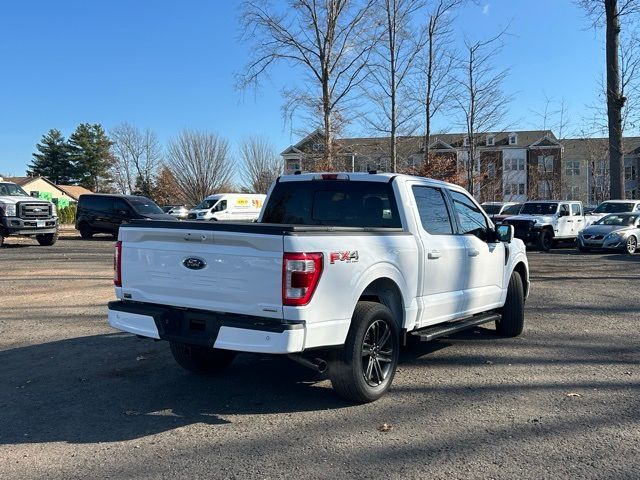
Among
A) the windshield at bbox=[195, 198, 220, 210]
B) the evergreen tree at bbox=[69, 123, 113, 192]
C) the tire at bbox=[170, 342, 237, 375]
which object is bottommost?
the tire at bbox=[170, 342, 237, 375]

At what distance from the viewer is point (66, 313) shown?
866 centimetres

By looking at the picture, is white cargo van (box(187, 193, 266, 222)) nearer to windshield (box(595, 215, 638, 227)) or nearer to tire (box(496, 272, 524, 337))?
windshield (box(595, 215, 638, 227))

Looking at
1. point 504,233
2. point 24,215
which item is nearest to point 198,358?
point 504,233

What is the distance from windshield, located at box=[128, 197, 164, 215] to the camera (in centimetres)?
2536

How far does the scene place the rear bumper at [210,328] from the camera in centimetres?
399

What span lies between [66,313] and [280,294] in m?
5.89

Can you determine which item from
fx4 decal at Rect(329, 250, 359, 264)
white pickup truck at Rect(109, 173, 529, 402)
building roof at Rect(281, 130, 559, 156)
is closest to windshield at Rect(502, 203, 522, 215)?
building roof at Rect(281, 130, 559, 156)

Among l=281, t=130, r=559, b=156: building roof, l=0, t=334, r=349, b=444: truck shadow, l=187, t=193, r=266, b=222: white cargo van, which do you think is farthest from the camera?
l=281, t=130, r=559, b=156: building roof

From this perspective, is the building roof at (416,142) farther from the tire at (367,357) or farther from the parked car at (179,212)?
the tire at (367,357)

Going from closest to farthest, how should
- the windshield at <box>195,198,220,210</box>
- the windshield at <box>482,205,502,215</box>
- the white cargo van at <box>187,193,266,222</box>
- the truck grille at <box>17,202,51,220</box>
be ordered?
the truck grille at <box>17,202,51,220</box> → the windshield at <box>482,205,502,215</box> → the white cargo van at <box>187,193,266,222</box> → the windshield at <box>195,198,220,210</box>

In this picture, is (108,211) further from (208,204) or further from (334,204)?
(334,204)

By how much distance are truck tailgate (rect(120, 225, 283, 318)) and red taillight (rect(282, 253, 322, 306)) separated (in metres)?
0.05

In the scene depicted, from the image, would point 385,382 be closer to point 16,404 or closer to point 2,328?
A: point 16,404

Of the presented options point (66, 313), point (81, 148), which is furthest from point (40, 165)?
point (66, 313)
